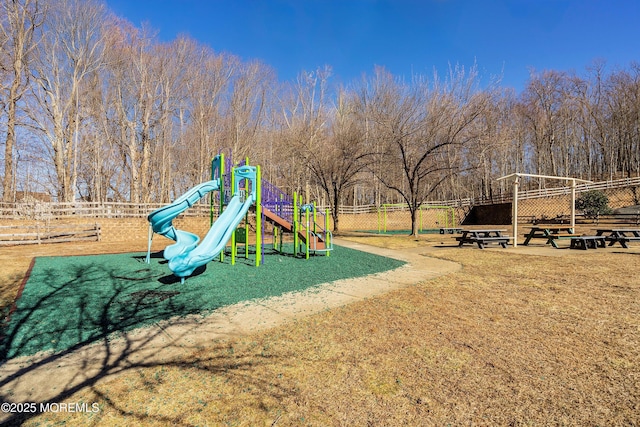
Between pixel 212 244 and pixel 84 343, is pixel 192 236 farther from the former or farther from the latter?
pixel 84 343

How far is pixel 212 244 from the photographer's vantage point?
7.46 m

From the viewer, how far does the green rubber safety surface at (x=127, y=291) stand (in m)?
4.16

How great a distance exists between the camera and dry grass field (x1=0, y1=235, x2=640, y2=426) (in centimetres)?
233

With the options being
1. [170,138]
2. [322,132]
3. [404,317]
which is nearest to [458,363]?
[404,317]

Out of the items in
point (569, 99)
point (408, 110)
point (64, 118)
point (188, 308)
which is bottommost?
point (188, 308)

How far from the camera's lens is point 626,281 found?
6453 millimetres

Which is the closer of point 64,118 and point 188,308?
point 188,308

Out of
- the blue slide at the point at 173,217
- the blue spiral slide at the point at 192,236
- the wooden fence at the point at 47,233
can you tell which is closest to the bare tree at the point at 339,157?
the blue spiral slide at the point at 192,236

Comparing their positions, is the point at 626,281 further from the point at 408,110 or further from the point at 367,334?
the point at 408,110

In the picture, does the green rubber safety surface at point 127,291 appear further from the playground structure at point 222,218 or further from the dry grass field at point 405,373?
the dry grass field at point 405,373

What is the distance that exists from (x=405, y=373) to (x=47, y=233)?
67.5ft

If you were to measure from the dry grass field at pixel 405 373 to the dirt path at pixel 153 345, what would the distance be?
0.69 feet

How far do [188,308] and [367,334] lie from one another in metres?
3.14

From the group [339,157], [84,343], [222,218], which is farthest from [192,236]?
[339,157]
